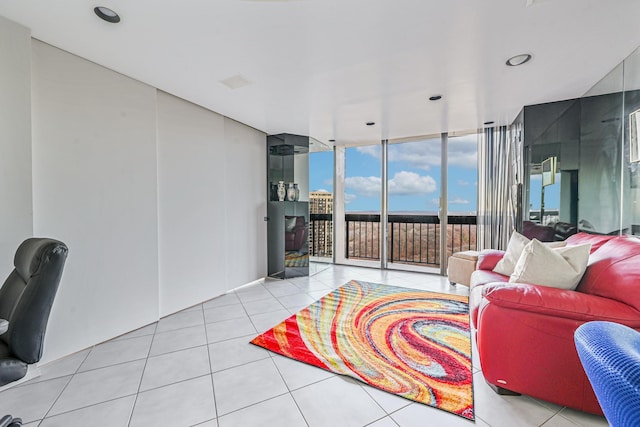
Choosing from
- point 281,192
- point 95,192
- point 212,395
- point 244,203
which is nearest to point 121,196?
point 95,192

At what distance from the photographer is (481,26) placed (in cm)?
173

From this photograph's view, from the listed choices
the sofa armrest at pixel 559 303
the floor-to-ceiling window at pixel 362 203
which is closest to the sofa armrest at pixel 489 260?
the sofa armrest at pixel 559 303

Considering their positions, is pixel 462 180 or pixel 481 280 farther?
pixel 462 180

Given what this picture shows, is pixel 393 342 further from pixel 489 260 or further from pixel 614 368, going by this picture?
pixel 614 368

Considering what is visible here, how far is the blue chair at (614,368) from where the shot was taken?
463mm

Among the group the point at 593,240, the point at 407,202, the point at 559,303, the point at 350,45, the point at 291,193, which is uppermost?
the point at 350,45

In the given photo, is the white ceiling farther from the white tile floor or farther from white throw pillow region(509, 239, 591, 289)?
the white tile floor

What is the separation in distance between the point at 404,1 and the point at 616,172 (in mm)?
2368

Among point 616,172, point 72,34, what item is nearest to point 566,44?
point 616,172

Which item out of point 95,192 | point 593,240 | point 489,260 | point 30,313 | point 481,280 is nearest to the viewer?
point 30,313

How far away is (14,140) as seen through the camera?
1734 mm

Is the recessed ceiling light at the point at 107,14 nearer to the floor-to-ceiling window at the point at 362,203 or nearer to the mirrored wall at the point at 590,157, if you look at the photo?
the mirrored wall at the point at 590,157

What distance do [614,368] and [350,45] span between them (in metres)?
2.08

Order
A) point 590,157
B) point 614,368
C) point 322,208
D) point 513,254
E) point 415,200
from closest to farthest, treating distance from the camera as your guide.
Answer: point 614,368
point 513,254
point 590,157
point 415,200
point 322,208
